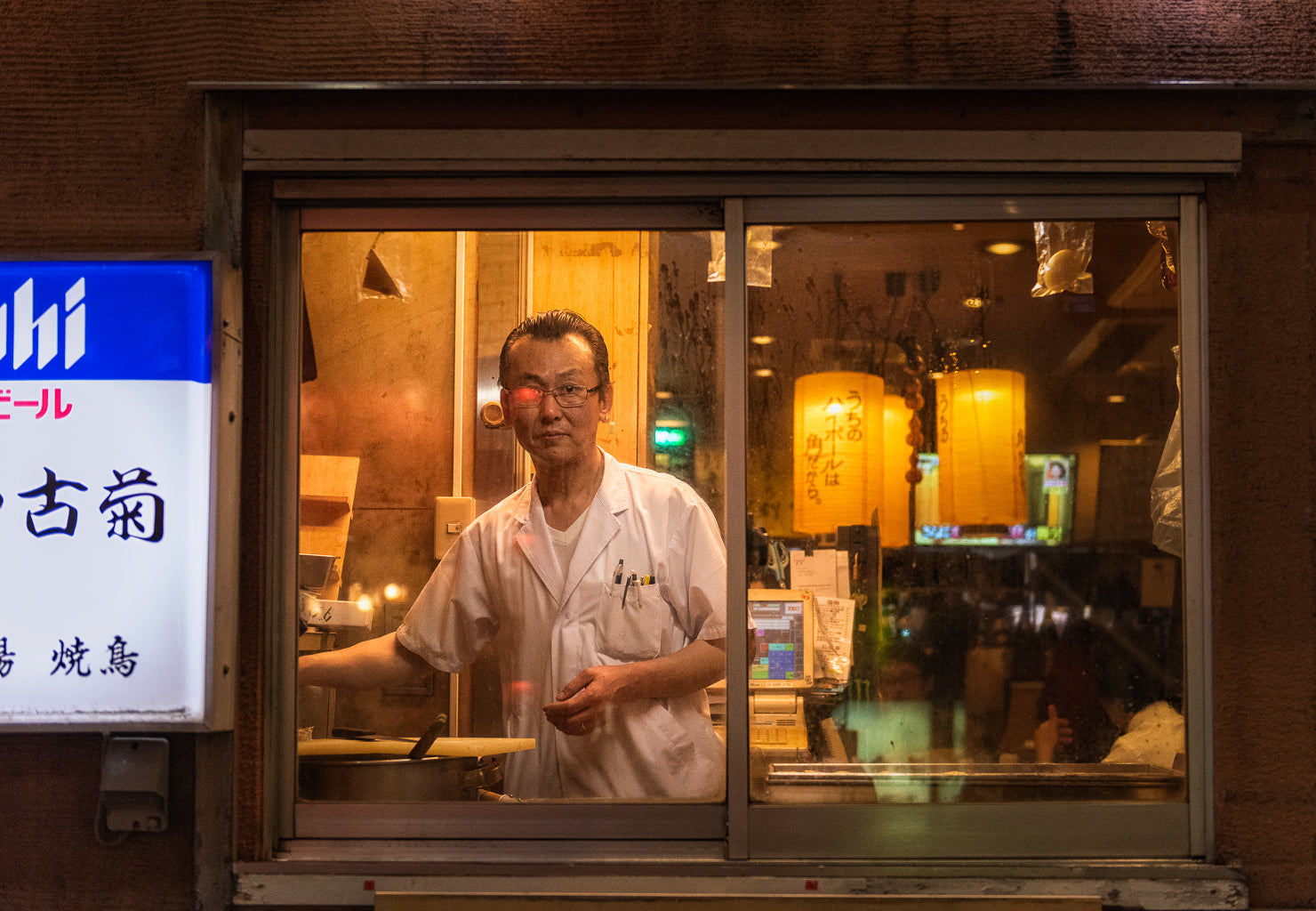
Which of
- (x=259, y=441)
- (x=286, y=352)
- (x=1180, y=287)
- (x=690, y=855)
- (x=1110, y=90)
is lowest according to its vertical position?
(x=690, y=855)

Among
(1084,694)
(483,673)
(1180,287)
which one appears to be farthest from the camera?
(483,673)

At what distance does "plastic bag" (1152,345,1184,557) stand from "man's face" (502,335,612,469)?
1.99 metres

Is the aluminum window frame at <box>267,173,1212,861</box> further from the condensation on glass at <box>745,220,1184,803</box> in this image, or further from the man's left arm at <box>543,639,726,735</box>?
the man's left arm at <box>543,639,726,735</box>

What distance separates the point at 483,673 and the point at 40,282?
2.01 m

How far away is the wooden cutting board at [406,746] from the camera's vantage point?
126 inches

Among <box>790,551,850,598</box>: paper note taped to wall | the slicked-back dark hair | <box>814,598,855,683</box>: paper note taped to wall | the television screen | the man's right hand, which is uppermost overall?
the slicked-back dark hair

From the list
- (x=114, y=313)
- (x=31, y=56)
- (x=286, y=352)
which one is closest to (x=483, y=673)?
(x=286, y=352)

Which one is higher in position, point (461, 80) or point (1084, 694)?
point (461, 80)

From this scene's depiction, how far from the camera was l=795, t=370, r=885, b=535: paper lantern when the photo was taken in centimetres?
345

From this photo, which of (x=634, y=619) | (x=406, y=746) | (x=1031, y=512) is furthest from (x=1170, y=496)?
(x=406, y=746)

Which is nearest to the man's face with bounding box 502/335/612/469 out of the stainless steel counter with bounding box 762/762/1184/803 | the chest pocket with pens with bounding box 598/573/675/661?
the chest pocket with pens with bounding box 598/573/675/661

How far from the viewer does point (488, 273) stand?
4.05m

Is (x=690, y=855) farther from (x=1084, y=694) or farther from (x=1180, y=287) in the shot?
(x=1180, y=287)

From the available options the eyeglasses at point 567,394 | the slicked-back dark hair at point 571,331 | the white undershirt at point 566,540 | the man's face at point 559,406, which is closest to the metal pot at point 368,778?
the white undershirt at point 566,540
